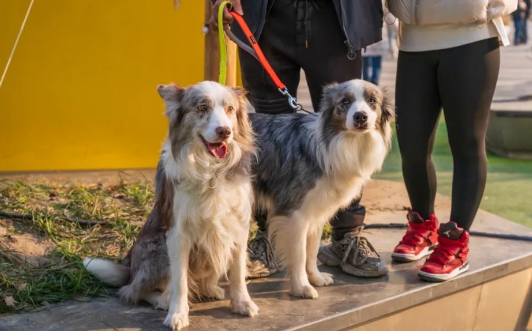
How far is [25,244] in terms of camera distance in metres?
3.72

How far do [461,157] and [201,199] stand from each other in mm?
1355

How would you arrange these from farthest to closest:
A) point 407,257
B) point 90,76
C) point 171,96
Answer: point 90,76, point 407,257, point 171,96

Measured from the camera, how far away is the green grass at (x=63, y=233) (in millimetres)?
3209

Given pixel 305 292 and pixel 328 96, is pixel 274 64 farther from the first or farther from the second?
pixel 305 292

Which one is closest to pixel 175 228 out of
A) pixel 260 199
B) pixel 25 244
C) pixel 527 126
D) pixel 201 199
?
pixel 201 199

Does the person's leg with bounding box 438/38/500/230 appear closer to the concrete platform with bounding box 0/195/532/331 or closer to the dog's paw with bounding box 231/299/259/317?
the concrete platform with bounding box 0/195/532/331

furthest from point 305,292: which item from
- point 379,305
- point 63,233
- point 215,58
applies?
point 215,58

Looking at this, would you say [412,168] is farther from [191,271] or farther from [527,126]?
[527,126]

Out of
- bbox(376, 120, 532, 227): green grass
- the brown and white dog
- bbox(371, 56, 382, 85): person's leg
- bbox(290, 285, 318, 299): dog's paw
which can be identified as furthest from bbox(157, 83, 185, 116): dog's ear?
bbox(371, 56, 382, 85): person's leg

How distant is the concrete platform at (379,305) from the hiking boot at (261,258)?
5 cm

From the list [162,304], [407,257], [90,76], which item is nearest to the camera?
[162,304]

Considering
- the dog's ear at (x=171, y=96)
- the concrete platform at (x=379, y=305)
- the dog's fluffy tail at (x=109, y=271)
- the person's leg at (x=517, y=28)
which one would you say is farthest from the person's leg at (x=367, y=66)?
the dog's ear at (x=171, y=96)

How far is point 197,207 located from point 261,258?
2.85ft

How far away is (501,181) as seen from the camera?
669 centimetres
